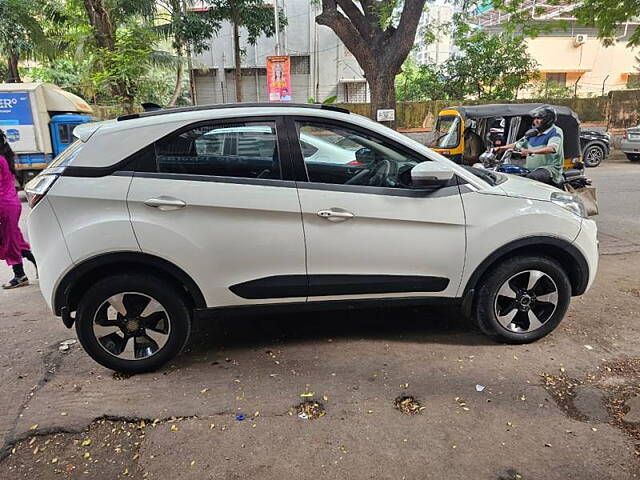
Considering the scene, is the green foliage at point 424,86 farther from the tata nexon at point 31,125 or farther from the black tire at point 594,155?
the tata nexon at point 31,125

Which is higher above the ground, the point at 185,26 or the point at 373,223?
the point at 185,26

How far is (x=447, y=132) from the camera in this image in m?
10.5

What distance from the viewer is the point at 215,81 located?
23.6 metres

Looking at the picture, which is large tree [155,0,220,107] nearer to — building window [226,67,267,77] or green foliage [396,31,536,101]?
building window [226,67,267,77]

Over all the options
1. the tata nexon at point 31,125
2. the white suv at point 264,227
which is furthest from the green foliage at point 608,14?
the tata nexon at point 31,125

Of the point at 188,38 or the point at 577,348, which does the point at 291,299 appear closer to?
the point at 577,348

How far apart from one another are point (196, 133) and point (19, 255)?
3412 millimetres

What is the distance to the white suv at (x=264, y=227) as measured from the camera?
116 inches

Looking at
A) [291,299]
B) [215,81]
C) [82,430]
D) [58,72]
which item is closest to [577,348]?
[291,299]

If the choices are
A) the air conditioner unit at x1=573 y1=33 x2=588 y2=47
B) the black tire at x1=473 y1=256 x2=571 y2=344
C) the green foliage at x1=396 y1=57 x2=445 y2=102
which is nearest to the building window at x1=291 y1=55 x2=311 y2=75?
the green foliage at x1=396 y1=57 x2=445 y2=102

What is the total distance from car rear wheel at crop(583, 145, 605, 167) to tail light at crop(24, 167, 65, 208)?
16.1 metres

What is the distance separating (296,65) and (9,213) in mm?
20356

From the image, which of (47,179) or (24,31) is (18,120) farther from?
(47,179)

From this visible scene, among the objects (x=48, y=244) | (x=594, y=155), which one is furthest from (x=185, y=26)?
(x=48, y=244)
